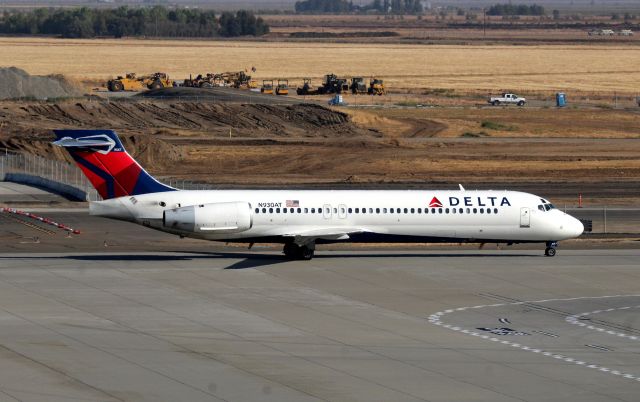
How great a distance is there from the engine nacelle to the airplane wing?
2.25 meters

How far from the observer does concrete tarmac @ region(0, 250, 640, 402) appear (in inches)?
1438

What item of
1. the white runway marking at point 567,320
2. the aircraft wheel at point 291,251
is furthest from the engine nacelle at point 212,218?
the white runway marking at point 567,320

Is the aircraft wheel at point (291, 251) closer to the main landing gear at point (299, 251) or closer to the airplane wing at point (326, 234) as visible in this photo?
the main landing gear at point (299, 251)

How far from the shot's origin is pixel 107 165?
5691 centimetres

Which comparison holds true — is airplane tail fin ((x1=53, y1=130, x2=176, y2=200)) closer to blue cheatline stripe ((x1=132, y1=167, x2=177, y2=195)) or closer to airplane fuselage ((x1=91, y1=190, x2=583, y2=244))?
blue cheatline stripe ((x1=132, y1=167, x2=177, y2=195))

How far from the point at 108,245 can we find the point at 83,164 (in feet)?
28.1

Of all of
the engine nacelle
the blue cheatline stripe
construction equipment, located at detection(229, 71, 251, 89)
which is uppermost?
the blue cheatline stripe

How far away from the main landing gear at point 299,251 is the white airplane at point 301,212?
5 centimetres

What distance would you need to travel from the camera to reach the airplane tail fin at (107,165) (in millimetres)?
56719

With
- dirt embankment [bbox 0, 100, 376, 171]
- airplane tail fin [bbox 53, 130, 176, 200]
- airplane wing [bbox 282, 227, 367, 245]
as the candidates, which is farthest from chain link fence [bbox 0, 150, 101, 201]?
airplane wing [bbox 282, 227, 367, 245]

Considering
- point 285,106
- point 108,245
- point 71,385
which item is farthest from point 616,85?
point 71,385

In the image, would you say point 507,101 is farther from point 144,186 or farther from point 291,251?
point 144,186

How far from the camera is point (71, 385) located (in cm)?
3600

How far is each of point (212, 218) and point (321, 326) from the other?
12.6 metres
